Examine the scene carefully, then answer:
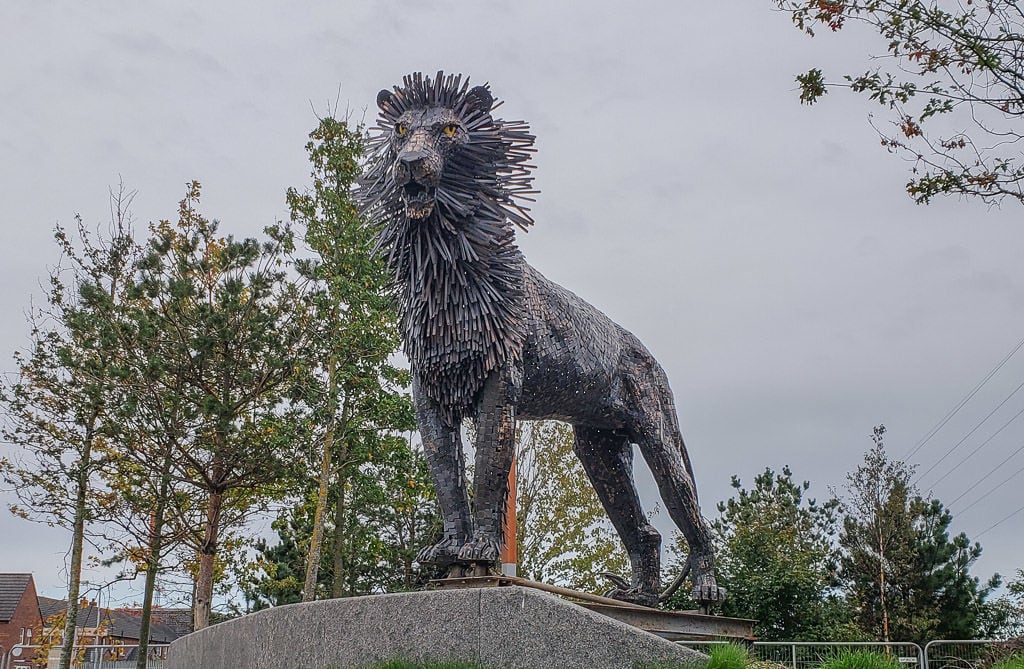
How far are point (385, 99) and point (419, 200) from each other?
0.87 meters

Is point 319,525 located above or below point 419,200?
below

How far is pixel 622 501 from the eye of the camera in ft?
28.6

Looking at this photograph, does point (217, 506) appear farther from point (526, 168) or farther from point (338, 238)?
point (526, 168)

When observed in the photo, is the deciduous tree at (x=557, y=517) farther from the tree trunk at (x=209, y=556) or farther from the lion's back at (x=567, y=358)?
the lion's back at (x=567, y=358)

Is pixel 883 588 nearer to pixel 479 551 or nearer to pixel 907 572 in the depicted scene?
pixel 907 572

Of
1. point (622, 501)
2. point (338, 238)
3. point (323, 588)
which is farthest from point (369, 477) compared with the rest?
point (622, 501)

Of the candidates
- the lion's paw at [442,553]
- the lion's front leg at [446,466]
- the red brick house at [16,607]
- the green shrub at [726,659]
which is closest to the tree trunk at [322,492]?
the lion's front leg at [446,466]

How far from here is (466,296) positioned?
23.5ft

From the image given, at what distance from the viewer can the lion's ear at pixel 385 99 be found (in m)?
7.36

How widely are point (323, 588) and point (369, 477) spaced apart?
630cm

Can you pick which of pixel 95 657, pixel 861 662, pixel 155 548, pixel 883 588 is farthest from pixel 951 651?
pixel 95 657

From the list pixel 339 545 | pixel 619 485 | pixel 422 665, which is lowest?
pixel 422 665

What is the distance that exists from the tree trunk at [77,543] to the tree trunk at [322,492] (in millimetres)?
3705

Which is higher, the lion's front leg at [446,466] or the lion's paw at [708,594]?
the lion's front leg at [446,466]
